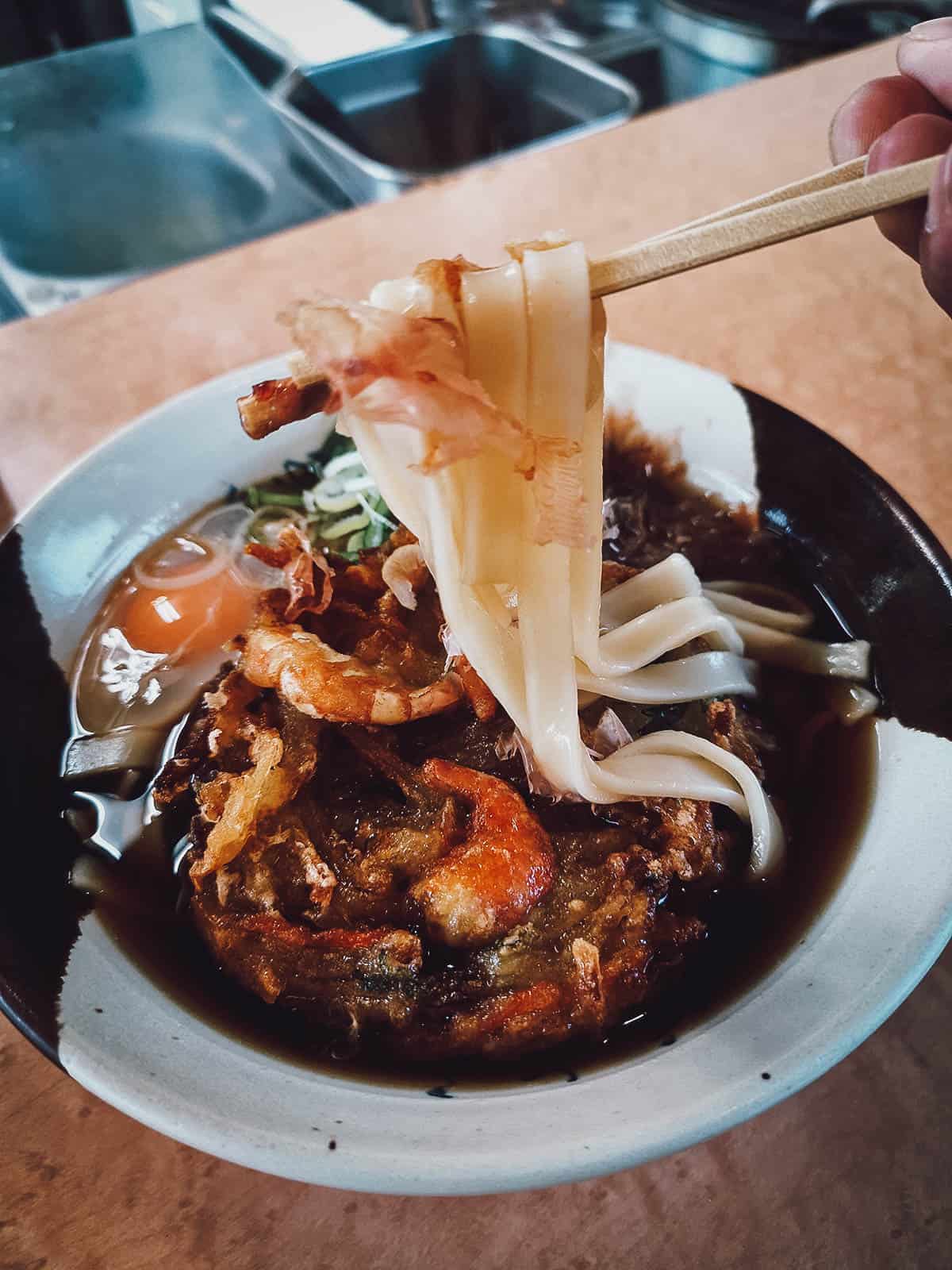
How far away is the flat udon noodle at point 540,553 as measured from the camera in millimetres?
1130

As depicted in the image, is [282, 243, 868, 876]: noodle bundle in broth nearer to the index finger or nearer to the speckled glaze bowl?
the speckled glaze bowl

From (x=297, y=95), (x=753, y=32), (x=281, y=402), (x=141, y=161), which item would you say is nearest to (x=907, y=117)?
(x=281, y=402)

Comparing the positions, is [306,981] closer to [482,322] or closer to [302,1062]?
[302,1062]

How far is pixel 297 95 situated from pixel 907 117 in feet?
10.8

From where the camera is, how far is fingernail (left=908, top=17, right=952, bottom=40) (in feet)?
4.70

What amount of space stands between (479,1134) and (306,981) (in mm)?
376

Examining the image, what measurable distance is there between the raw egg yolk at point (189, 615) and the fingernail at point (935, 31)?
1.50 meters

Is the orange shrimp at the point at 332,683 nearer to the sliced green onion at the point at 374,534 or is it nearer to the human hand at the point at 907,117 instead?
the sliced green onion at the point at 374,534

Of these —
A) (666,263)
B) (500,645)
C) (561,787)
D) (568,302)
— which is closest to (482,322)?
(568,302)

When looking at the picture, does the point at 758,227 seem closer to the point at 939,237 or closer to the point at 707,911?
the point at 939,237

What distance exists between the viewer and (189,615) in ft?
5.99

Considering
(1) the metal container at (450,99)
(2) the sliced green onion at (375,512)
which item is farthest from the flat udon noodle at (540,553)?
(1) the metal container at (450,99)

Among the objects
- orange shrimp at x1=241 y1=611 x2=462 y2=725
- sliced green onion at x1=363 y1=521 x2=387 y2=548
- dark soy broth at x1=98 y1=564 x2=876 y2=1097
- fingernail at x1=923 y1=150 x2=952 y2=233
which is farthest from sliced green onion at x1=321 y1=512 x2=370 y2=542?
fingernail at x1=923 y1=150 x2=952 y2=233

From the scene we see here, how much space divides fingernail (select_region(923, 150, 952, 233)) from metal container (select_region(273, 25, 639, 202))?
297cm
